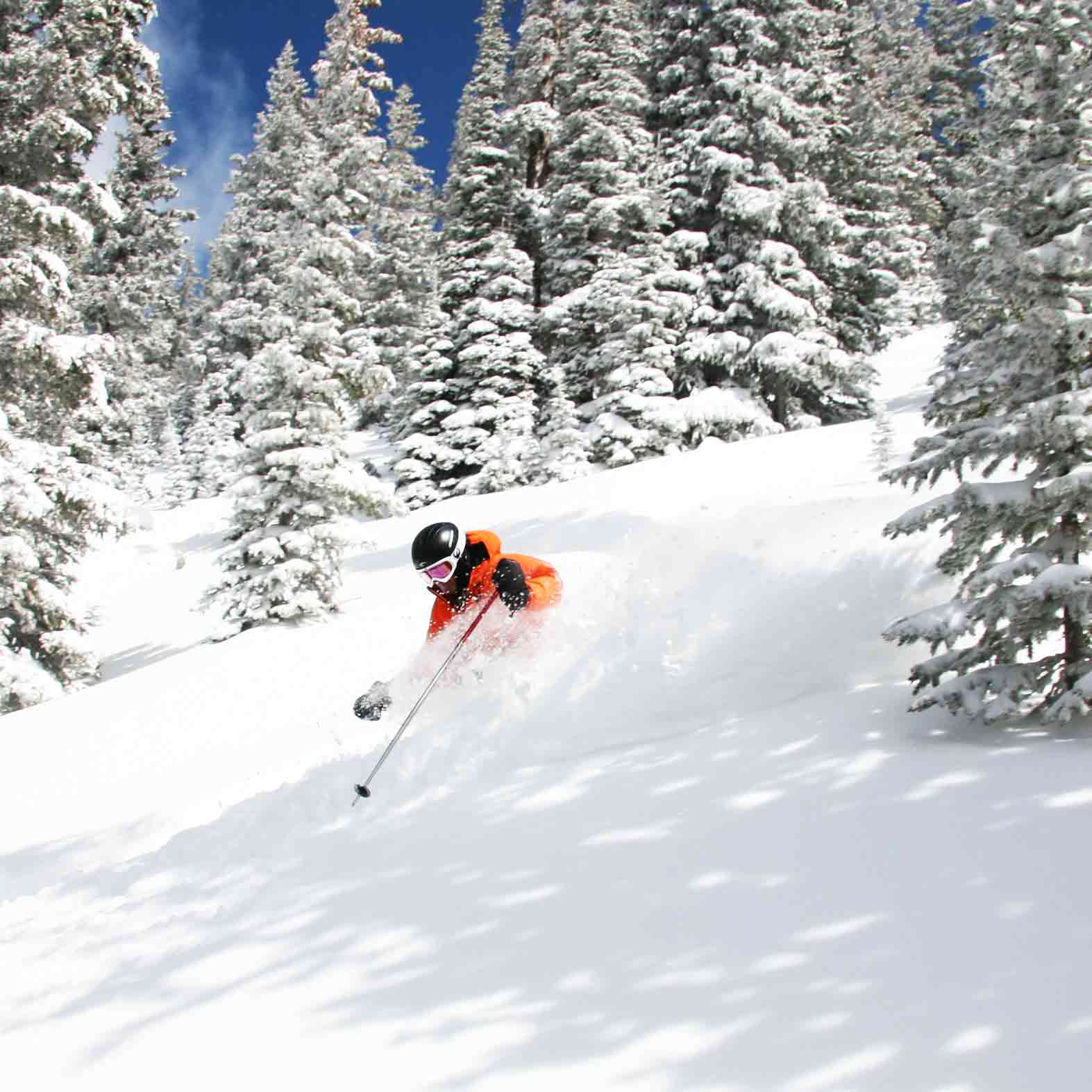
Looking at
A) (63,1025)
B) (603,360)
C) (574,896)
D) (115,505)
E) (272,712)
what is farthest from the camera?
(603,360)

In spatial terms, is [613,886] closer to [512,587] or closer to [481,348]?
[512,587]

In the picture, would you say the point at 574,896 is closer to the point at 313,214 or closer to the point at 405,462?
the point at 313,214

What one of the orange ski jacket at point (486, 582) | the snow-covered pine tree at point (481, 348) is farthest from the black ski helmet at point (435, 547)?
the snow-covered pine tree at point (481, 348)

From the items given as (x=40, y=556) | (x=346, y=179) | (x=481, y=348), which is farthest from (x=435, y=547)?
(x=481, y=348)

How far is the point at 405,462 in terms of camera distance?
26.7 meters

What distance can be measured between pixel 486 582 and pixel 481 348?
20636mm

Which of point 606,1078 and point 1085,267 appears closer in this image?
point 606,1078

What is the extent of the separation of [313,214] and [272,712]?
11380 mm

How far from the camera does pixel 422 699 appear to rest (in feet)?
19.4

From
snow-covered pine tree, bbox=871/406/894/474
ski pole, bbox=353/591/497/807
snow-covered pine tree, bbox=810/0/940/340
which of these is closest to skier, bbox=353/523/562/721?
ski pole, bbox=353/591/497/807

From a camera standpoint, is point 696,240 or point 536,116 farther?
point 536,116

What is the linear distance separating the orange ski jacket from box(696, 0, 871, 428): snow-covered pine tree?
14108mm

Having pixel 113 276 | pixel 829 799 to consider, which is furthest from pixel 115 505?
pixel 113 276

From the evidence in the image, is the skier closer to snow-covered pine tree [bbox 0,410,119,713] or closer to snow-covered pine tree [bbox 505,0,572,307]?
snow-covered pine tree [bbox 0,410,119,713]
